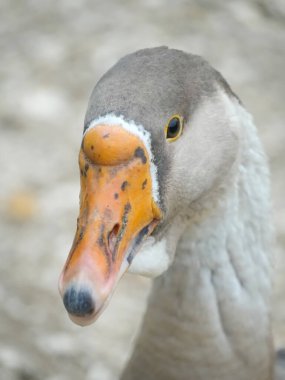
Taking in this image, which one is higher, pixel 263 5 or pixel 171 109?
pixel 263 5

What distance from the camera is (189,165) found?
2.01 metres

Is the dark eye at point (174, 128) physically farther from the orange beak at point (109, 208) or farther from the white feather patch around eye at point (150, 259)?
the white feather patch around eye at point (150, 259)

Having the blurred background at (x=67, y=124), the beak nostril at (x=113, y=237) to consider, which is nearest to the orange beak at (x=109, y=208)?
the beak nostril at (x=113, y=237)

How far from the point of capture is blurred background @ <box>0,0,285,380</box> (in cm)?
356

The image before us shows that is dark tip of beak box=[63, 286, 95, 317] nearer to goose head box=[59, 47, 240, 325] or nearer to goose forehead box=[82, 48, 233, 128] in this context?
goose head box=[59, 47, 240, 325]

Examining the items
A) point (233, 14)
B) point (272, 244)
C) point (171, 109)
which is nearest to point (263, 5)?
point (233, 14)

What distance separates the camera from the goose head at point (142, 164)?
5.74ft

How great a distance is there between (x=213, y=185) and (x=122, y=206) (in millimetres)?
368

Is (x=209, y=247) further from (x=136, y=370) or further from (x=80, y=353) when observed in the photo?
(x=80, y=353)

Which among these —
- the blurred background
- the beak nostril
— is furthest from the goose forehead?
the blurred background

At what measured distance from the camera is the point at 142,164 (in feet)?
6.04

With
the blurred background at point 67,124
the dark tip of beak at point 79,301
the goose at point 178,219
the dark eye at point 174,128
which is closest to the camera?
the dark tip of beak at point 79,301

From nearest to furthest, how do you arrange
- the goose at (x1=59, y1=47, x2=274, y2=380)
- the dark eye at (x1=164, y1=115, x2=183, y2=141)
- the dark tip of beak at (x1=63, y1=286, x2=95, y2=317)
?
the dark tip of beak at (x1=63, y1=286, x2=95, y2=317)
the goose at (x1=59, y1=47, x2=274, y2=380)
the dark eye at (x1=164, y1=115, x2=183, y2=141)

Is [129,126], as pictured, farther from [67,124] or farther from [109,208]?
[67,124]
